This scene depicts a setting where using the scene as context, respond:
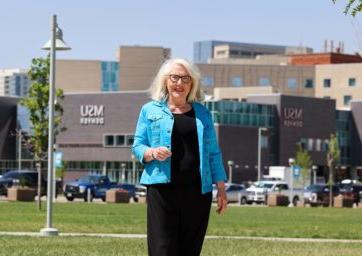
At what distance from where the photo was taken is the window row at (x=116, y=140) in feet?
374

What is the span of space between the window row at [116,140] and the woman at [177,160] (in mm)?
103574

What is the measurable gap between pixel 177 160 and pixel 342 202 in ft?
196

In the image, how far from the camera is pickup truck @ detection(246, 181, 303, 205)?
7812 centimetres

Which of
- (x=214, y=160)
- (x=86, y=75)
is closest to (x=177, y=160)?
(x=214, y=160)

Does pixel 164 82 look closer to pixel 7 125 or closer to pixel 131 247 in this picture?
pixel 131 247

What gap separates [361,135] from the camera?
411ft

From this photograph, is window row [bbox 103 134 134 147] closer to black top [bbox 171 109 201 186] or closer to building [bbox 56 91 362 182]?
building [bbox 56 91 362 182]

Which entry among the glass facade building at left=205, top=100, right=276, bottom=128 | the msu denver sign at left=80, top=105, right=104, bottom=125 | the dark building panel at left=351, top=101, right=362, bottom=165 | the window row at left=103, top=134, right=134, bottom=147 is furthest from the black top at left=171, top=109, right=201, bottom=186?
the dark building panel at left=351, top=101, right=362, bottom=165

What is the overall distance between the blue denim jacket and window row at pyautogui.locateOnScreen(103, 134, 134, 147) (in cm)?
10357

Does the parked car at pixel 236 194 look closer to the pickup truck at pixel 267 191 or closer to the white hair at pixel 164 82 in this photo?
the pickup truck at pixel 267 191

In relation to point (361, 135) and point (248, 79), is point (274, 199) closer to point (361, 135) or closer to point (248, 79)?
point (361, 135)

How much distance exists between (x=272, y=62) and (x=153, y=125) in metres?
162

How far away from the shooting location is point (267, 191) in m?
77.9

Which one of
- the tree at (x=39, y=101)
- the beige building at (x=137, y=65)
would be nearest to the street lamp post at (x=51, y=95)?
the tree at (x=39, y=101)
